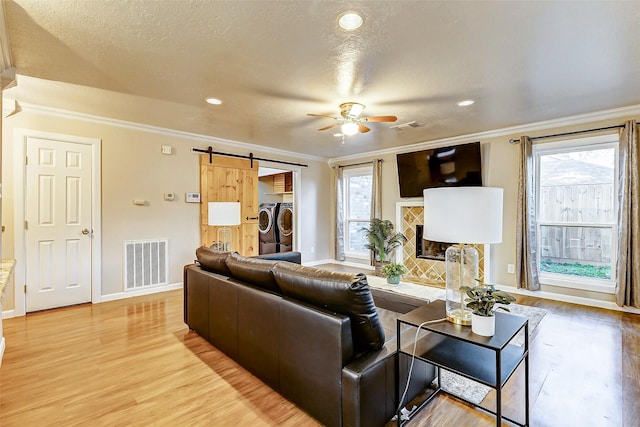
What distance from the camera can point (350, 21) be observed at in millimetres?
1868

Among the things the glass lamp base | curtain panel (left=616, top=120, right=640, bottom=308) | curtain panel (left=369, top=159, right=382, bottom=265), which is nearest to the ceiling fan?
the glass lamp base

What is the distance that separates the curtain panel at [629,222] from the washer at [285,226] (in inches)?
204

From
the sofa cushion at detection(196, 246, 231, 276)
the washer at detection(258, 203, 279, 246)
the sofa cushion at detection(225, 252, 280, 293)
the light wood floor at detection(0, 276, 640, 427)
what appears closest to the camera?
the light wood floor at detection(0, 276, 640, 427)

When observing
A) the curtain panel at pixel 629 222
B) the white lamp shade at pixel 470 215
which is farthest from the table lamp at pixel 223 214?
the curtain panel at pixel 629 222

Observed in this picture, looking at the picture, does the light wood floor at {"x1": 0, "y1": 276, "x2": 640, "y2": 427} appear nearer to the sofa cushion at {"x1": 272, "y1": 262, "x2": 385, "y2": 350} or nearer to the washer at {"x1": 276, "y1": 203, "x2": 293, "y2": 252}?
the sofa cushion at {"x1": 272, "y1": 262, "x2": 385, "y2": 350}

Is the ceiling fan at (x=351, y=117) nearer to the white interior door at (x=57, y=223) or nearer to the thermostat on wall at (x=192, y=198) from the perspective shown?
the thermostat on wall at (x=192, y=198)

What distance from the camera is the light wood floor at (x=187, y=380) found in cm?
171

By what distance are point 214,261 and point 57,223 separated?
2.47 meters

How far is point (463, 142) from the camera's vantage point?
4770mm

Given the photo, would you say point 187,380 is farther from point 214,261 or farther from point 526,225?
point 526,225

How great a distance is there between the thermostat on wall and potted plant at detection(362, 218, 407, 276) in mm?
2941

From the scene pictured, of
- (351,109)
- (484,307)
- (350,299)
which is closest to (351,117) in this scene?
(351,109)

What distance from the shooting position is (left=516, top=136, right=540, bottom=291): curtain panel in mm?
4039

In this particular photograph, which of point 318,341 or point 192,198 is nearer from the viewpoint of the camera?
point 318,341
